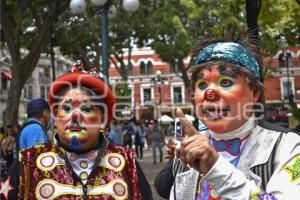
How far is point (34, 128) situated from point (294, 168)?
12.6ft

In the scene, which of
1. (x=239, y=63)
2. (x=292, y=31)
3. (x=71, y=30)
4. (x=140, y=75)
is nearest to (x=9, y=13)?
(x=71, y=30)

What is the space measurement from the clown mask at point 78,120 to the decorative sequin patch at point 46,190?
0.21 meters

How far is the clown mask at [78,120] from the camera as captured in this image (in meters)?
2.67

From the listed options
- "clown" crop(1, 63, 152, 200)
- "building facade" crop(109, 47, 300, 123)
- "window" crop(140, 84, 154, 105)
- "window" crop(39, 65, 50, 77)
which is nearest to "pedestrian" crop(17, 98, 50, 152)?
"clown" crop(1, 63, 152, 200)

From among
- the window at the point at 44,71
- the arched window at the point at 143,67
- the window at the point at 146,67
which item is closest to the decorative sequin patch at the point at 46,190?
the window at the point at 146,67

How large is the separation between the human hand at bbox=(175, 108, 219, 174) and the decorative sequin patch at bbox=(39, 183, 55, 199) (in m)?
1.07

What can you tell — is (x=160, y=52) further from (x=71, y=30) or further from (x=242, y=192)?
(x=242, y=192)

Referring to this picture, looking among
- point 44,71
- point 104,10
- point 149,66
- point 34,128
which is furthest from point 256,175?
point 44,71

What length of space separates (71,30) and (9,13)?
616cm

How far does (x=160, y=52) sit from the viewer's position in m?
25.3

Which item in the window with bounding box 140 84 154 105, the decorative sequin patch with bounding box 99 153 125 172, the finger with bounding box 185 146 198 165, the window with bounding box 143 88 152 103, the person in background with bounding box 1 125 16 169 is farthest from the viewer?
the window with bounding box 143 88 152 103

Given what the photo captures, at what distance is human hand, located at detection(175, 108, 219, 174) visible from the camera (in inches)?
68.2

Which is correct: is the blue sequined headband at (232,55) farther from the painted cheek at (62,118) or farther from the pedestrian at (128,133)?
the pedestrian at (128,133)

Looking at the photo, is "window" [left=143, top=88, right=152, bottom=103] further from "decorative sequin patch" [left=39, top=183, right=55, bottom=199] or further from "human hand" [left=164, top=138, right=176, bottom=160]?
"human hand" [left=164, top=138, right=176, bottom=160]
